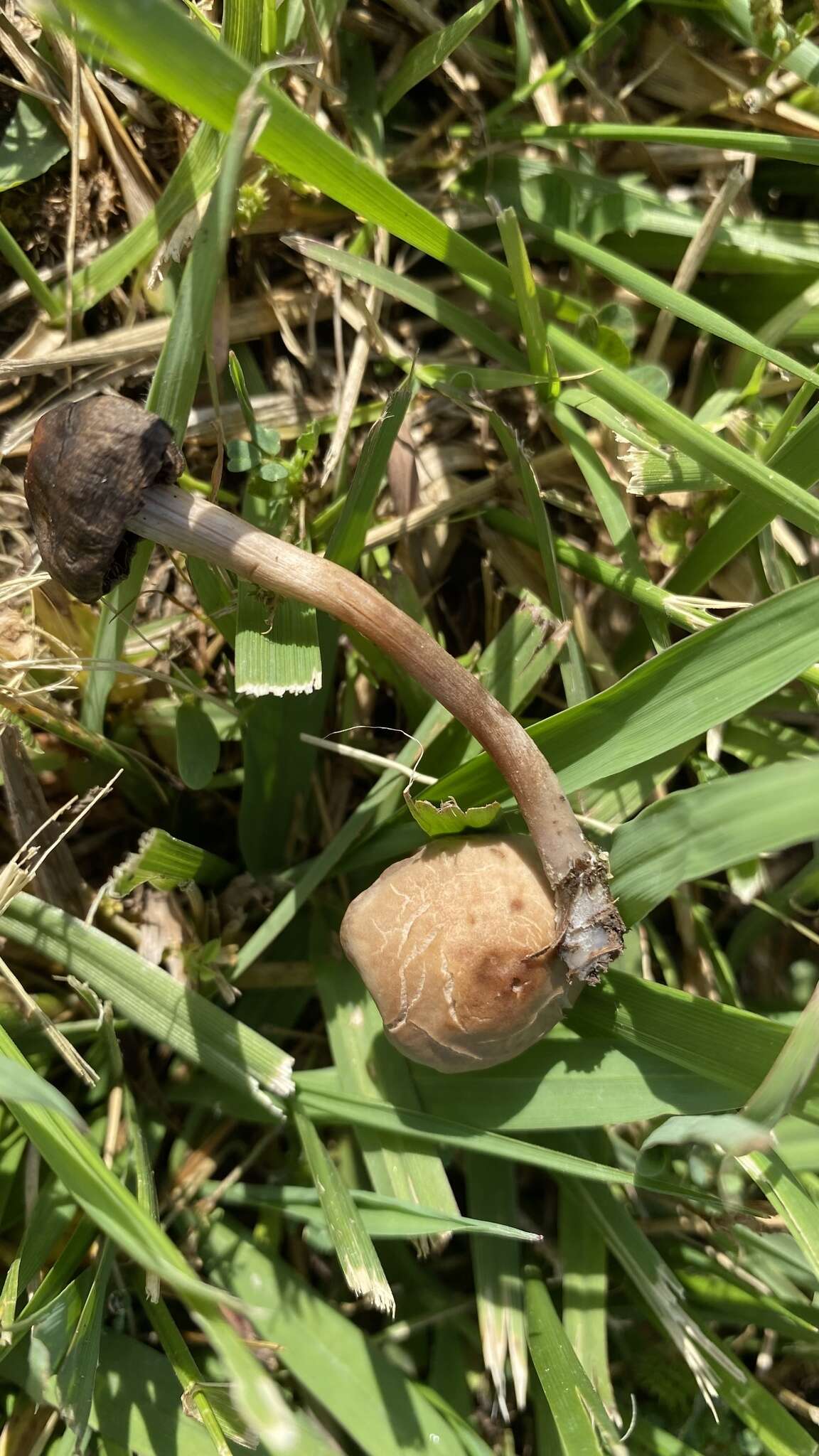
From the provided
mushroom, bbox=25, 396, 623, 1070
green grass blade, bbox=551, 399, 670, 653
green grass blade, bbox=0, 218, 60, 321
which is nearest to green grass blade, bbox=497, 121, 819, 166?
green grass blade, bbox=551, 399, 670, 653

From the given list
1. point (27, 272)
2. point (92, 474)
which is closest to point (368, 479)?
point (92, 474)

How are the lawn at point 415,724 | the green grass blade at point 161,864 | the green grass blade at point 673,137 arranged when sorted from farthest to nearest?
the green grass blade at point 673,137, the green grass blade at point 161,864, the lawn at point 415,724

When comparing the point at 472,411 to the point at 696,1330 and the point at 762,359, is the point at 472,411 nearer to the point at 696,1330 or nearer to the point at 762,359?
the point at 762,359

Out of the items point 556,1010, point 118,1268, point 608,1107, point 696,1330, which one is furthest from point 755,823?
point 118,1268

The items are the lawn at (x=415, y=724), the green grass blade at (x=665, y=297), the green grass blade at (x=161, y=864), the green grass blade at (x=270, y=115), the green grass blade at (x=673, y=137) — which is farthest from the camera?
the green grass blade at (x=673, y=137)

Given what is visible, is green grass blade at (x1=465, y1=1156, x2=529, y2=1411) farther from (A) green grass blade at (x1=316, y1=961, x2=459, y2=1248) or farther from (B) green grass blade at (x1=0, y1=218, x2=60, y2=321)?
(B) green grass blade at (x1=0, y1=218, x2=60, y2=321)

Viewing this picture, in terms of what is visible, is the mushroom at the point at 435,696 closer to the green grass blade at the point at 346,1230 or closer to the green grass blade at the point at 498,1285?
the green grass blade at the point at 346,1230

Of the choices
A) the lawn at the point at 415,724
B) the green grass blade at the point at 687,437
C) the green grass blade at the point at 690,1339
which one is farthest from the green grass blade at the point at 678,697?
the green grass blade at the point at 690,1339

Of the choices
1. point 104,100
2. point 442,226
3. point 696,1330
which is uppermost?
point 104,100
